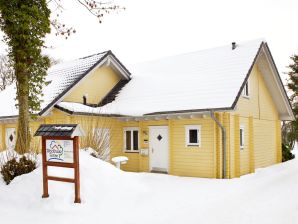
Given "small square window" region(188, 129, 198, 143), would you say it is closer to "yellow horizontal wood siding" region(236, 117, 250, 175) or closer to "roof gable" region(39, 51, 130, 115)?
"yellow horizontal wood siding" region(236, 117, 250, 175)

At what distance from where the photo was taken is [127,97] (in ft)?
64.1

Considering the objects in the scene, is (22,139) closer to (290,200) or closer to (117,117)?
(117,117)

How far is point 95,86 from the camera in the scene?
1984 centimetres

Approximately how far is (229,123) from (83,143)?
6593 millimetres

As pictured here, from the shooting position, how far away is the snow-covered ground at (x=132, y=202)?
8.20 meters

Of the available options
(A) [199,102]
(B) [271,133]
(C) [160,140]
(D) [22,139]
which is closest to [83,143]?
(D) [22,139]

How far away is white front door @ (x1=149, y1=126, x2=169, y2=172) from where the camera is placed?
1691cm

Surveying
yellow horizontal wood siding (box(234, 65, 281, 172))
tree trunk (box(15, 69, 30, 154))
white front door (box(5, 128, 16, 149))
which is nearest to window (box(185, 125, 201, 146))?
yellow horizontal wood siding (box(234, 65, 281, 172))

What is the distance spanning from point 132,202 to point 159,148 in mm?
7350

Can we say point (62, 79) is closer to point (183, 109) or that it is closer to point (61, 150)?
point (183, 109)

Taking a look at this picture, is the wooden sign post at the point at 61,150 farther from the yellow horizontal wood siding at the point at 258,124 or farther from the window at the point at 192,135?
the yellow horizontal wood siding at the point at 258,124

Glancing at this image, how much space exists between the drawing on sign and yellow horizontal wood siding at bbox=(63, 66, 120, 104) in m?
8.51

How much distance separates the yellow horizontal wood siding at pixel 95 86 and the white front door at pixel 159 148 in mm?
4367

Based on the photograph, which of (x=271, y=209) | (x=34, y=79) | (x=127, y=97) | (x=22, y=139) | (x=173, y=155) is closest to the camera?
(x=271, y=209)
